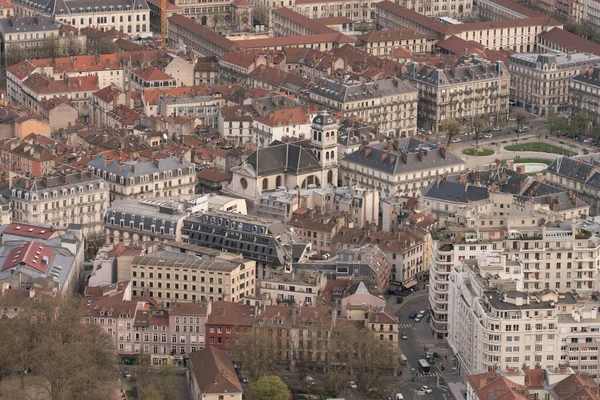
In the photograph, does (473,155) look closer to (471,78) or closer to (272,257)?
(471,78)

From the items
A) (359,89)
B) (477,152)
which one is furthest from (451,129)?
(359,89)

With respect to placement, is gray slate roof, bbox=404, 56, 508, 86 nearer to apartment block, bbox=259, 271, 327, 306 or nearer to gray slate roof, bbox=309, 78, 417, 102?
gray slate roof, bbox=309, 78, 417, 102

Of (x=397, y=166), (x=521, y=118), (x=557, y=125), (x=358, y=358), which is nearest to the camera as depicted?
(x=358, y=358)

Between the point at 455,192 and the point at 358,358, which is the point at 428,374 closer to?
the point at 358,358

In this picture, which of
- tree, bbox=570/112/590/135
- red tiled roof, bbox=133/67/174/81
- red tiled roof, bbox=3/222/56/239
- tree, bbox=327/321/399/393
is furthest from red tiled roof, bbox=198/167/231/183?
tree, bbox=570/112/590/135

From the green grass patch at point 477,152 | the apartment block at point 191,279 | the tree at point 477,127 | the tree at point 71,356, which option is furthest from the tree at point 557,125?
the tree at point 71,356

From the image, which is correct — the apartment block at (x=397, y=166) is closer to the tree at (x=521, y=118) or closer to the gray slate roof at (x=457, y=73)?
the gray slate roof at (x=457, y=73)
